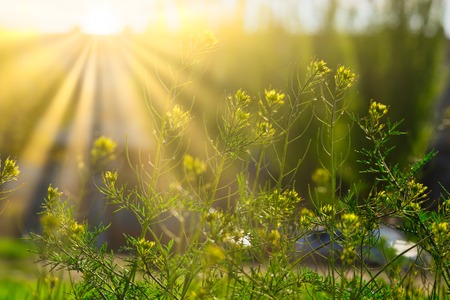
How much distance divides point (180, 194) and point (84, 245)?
1.26 ft

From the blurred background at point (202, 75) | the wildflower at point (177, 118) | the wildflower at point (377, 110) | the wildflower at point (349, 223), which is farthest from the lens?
the blurred background at point (202, 75)

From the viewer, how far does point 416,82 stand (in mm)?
15883

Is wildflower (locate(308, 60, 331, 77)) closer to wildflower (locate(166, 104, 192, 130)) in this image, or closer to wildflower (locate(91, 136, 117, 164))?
wildflower (locate(166, 104, 192, 130))

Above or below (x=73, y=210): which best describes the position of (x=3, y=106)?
below

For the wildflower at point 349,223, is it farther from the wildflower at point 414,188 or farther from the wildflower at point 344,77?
the wildflower at point 344,77

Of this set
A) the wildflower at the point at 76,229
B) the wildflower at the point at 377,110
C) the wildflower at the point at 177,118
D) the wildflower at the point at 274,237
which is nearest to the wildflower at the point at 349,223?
the wildflower at the point at 274,237

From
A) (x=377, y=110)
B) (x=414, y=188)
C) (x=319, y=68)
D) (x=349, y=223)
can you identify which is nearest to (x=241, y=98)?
(x=319, y=68)

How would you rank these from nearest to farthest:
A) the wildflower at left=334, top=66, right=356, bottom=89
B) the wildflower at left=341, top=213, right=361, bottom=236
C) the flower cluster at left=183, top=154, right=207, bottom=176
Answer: the flower cluster at left=183, top=154, right=207, bottom=176 → the wildflower at left=341, top=213, right=361, bottom=236 → the wildflower at left=334, top=66, right=356, bottom=89

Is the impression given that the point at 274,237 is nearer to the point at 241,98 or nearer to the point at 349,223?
the point at 349,223

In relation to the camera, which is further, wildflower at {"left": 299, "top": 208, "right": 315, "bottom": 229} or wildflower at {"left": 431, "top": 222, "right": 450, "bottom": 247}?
wildflower at {"left": 299, "top": 208, "right": 315, "bottom": 229}

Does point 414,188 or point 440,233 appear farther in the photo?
point 414,188

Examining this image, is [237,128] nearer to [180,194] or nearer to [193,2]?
[180,194]

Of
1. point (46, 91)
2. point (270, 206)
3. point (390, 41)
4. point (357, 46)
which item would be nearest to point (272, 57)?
point (357, 46)

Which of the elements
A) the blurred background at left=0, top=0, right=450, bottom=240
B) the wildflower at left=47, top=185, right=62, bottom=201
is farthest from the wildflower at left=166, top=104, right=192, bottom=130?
the blurred background at left=0, top=0, right=450, bottom=240
